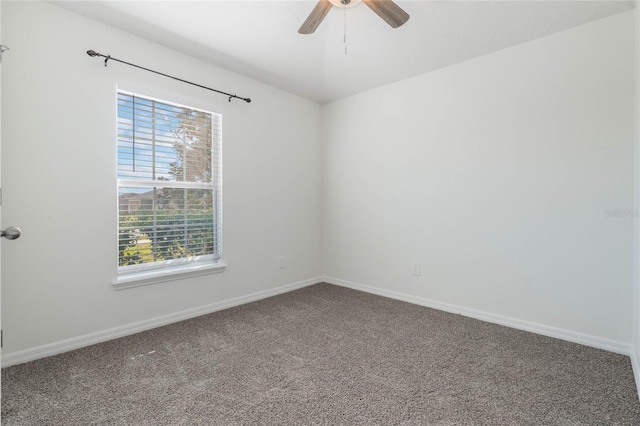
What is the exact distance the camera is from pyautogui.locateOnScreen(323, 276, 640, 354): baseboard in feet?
7.38

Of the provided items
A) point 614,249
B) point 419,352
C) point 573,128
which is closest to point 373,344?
point 419,352

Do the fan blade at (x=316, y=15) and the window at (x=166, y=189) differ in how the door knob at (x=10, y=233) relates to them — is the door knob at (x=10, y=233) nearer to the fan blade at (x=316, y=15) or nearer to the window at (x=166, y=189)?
the window at (x=166, y=189)

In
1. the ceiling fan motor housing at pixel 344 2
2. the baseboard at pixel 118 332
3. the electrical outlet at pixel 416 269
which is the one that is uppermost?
the ceiling fan motor housing at pixel 344 2

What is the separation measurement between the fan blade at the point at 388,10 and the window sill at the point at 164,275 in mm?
2426

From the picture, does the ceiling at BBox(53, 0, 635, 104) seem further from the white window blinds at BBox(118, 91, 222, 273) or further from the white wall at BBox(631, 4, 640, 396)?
the white window blinds at BBox(118, 91, 222, 273)

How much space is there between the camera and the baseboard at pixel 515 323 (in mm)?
2250

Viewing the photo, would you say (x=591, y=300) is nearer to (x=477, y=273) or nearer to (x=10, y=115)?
(x=477, y=273)

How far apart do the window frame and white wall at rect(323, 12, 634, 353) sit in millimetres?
1541

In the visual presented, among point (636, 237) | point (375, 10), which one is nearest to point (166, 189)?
point (375, 10)

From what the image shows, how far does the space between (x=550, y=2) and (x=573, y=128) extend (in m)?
0.88

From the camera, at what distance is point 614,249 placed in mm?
2242

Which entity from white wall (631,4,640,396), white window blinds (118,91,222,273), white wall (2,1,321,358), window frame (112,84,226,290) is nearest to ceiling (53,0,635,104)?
white wall (2,1,321,358)

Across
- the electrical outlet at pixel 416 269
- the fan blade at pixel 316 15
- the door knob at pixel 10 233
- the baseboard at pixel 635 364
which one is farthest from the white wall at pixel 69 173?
the baseboard at pixel 635 364

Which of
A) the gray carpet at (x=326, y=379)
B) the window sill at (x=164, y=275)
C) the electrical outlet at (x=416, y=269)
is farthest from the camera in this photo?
the electrical outlet at (x=416, y=269)
